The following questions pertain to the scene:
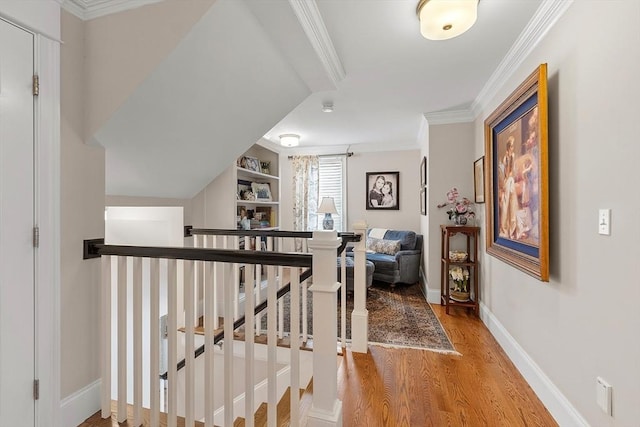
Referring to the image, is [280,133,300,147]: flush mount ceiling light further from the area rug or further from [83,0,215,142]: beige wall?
[83,0,215,142]: beige wall

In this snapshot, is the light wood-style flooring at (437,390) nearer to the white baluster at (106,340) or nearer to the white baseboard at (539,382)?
the white baseboard at (539,382)

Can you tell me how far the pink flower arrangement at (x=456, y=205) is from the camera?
3.27 m

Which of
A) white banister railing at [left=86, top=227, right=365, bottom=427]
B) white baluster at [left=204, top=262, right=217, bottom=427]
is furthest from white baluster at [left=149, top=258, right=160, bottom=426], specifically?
white baluster at [left=204, top=262, right=217, bottom=427]

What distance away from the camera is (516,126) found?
204 cm

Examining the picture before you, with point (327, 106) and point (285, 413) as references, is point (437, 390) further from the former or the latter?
point (327, 106)

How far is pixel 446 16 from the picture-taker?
5.12 feet

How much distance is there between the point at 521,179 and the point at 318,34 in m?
1.67

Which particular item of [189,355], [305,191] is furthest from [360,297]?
[305,191]

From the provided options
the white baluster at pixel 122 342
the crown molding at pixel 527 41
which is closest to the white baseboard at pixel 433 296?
the crown molding at pixel 527 41

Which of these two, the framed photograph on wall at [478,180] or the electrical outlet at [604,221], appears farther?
the framed photograph on wall at [478,180]

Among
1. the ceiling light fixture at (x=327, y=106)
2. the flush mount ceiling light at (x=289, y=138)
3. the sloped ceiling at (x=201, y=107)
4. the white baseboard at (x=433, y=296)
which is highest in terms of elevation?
the ceiling light fixture at (x=327, y=106)
